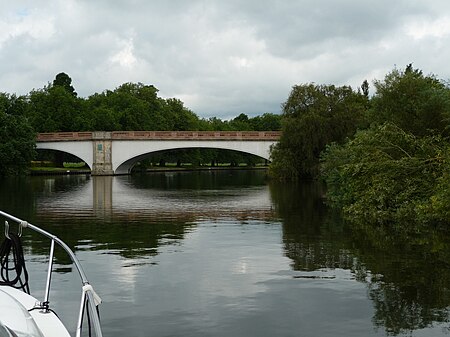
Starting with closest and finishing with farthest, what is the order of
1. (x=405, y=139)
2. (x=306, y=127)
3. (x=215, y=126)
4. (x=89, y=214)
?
1. (x=405, y=139)
2. (x=89, y=214)
3. (x=306, y=127)
4. (x=215, y=126)

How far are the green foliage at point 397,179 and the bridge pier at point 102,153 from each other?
47007 mm

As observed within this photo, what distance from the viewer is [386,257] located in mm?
13695

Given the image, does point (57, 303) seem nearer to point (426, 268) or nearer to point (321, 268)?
point (321, 268)

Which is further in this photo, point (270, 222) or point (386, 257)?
point (270, 222)

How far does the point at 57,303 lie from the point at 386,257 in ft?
24.3

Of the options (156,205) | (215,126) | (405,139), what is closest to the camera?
(405,139)

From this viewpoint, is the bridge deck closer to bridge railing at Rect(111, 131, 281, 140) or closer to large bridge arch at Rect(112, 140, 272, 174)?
bridge railing at Rect(111, 131, 281, 140)

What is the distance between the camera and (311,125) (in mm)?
46906

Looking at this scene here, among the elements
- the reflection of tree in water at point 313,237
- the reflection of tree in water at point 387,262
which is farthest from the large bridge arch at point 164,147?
the reflection of tree in water at point 387,262

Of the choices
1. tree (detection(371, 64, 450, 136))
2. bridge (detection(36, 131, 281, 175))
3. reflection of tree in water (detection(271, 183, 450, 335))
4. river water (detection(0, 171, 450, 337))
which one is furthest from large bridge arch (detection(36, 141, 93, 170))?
reflection of tree in water (detection(271, 183, 450, 335))

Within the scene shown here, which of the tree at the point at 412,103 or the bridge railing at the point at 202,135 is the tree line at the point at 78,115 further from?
the tree at the point at 412,103

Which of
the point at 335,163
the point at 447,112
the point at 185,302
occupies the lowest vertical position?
the point at 185,302

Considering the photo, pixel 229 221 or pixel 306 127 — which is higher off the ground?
pixel 306 127

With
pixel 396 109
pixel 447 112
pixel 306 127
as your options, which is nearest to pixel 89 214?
pixel 447 112
